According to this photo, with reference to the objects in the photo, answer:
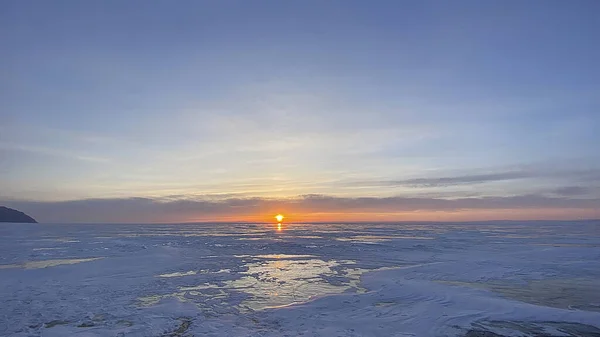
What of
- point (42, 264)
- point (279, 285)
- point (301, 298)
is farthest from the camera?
point (42, 264)

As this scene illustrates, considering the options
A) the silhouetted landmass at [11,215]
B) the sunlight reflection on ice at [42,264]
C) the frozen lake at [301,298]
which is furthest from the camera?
the silhouetted landmass at [11,215]

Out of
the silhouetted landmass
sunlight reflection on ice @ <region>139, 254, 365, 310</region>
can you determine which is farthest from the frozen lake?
the silhouetted landmass

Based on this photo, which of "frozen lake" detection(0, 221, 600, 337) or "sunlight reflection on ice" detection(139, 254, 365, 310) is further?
"sunlight reflection on ice" detection(139, 254, 365, 310)

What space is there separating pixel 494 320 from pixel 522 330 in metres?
0.72

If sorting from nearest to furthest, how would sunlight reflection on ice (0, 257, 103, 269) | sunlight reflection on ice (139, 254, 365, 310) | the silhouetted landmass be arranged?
1. sunlight reflection on ice (139, 254, 365, 310)
2. sunlight reflection on ice (0, 257, 103, 269)
3. the silhouetted landmass

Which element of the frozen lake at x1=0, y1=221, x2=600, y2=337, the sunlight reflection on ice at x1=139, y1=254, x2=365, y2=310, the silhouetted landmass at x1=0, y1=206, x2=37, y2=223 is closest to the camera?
the frozen lake at x1=0, y1=221, x2=600, y2=337

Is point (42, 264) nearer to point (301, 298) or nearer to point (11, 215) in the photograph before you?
point (301, 298)

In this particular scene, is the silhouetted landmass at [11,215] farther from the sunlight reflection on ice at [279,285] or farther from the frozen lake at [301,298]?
the sunlight reflection on ice at [279,285]

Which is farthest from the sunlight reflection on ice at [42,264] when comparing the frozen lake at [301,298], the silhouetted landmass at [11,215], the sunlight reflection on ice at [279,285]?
the silhouetted landmass at [11,215]

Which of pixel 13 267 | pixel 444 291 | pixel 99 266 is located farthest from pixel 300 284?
pixel 13 267

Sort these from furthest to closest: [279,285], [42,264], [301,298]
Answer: [42,264] < [279,285] < [301,298]

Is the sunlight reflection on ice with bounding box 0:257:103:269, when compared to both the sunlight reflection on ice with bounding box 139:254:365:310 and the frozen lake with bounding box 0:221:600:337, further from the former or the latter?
the sunlight reflection on ice with bounding box 139:254:365:310

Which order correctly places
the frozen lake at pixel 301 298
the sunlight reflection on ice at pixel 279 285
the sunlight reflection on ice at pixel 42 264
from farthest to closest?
the sunlight reflection on ice at pixel 42 264, the sunlight reflection on ice at pixel 279 285, the frozen lake at pixel 301 298

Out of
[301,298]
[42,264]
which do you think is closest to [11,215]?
[42,264]
